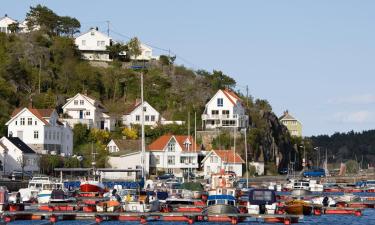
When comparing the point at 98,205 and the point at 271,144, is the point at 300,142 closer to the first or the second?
the point at 271,144

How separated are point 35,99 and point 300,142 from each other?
2144 inches

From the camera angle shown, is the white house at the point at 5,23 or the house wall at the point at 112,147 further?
the white house at the point at 5,23

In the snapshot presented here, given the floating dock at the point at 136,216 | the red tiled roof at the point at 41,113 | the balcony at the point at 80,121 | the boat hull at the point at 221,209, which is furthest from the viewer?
the balcony at the point at 80,121

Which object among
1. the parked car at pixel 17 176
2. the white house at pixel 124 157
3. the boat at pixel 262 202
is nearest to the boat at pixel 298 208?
the boat at pixel 262 202

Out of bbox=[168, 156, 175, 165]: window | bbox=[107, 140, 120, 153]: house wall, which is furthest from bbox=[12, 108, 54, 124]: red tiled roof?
bbox=[168, 156, 175, 165]: window

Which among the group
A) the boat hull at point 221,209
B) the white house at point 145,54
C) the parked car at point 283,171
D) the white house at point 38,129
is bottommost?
the boat hull at point 221,209

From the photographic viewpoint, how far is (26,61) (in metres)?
165

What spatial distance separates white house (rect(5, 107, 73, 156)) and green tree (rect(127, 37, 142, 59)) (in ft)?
112

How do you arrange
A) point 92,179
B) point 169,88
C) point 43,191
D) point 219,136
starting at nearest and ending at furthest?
point 43,191 < point 92,179 < point 219,136 < point 169,88

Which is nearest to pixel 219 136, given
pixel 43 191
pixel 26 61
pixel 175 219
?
pixel 26 61

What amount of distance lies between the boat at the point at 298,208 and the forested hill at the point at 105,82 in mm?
69619

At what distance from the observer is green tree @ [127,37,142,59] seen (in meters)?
176

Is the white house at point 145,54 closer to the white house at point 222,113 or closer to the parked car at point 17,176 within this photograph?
the white house at point 222,113

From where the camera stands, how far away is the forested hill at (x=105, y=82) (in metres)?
160
